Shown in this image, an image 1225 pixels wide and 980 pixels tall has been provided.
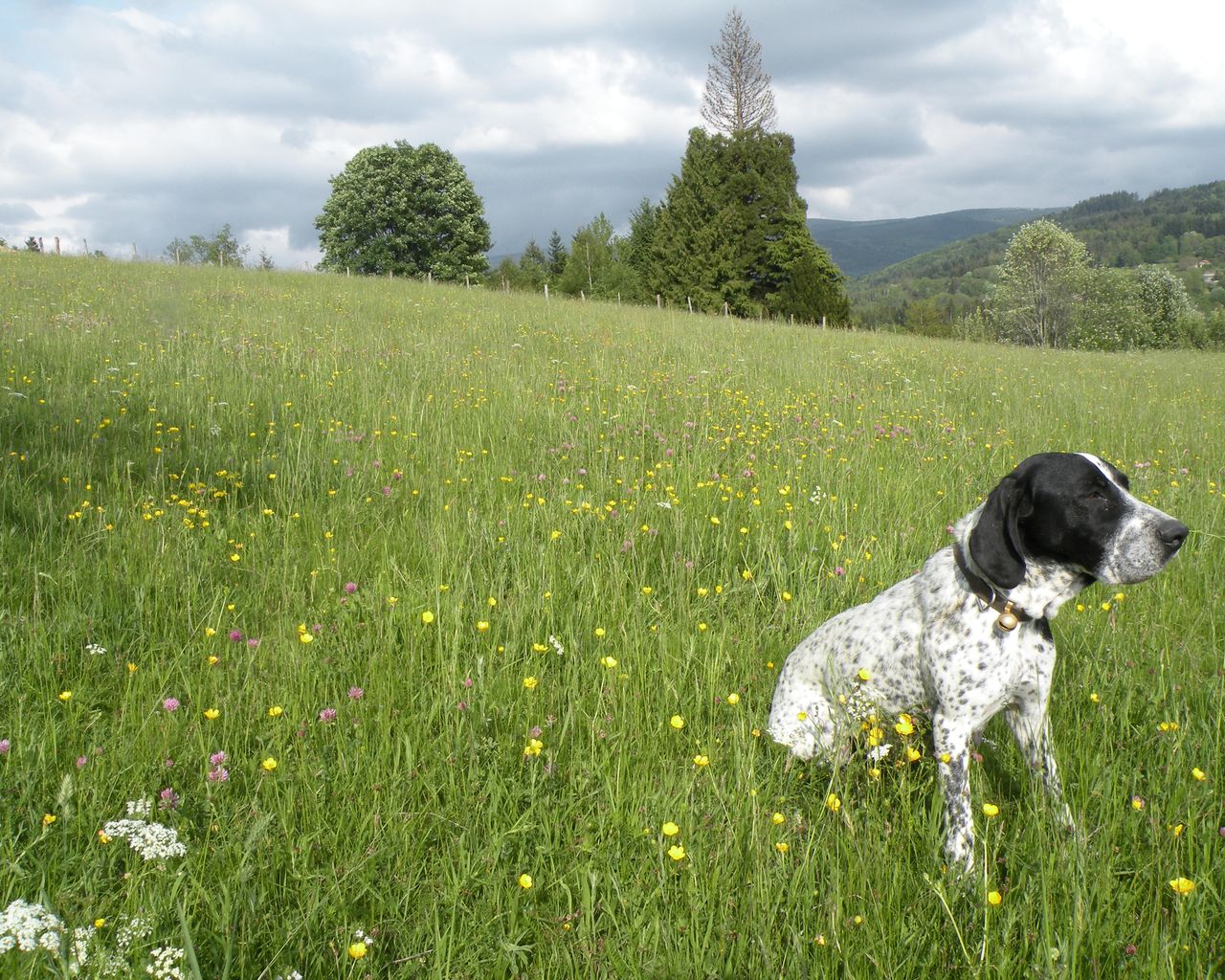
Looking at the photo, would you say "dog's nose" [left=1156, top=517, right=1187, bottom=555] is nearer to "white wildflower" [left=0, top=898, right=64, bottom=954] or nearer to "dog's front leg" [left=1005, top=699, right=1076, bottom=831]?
"dog's front leg" [left=1005, top=699, right=1076, bottom=831]

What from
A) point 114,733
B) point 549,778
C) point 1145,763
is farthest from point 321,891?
point 1145,763

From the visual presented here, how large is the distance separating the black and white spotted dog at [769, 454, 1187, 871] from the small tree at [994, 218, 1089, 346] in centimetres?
6135

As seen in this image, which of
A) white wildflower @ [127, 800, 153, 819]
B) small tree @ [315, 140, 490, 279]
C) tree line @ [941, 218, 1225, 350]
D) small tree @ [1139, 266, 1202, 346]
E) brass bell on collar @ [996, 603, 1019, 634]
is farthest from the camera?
small tree @ [1139, 266, 1202, 346]

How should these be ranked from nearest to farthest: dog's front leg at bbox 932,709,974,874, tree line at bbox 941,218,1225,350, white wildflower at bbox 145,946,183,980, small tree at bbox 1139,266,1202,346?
1. white wildflower at bbox 145,946,183,980
2. dog's front leg at bbox 932,709,974,874
3. tree line at bbox 941,218,1225,350
4. small tree at bbox 1139,266,1202,346

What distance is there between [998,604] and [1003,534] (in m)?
0.23

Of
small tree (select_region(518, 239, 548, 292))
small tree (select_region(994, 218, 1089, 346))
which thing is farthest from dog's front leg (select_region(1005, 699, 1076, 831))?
small tree (select_region(518, 239, 548, 292))

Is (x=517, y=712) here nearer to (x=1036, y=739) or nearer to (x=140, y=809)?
(x=140, y=809)

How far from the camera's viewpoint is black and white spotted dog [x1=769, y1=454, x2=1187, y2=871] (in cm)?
236

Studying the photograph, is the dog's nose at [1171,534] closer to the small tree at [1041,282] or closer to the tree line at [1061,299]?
the tree line at [1061,299]

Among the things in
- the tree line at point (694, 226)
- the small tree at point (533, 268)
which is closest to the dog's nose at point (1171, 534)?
the tree line at point (694, 226)

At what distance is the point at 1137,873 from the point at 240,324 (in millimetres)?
11293

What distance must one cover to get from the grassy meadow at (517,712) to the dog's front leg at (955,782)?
9 centimetres

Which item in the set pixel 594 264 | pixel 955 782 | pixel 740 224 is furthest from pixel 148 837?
pixel 594 264

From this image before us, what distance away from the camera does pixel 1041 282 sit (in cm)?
5869
